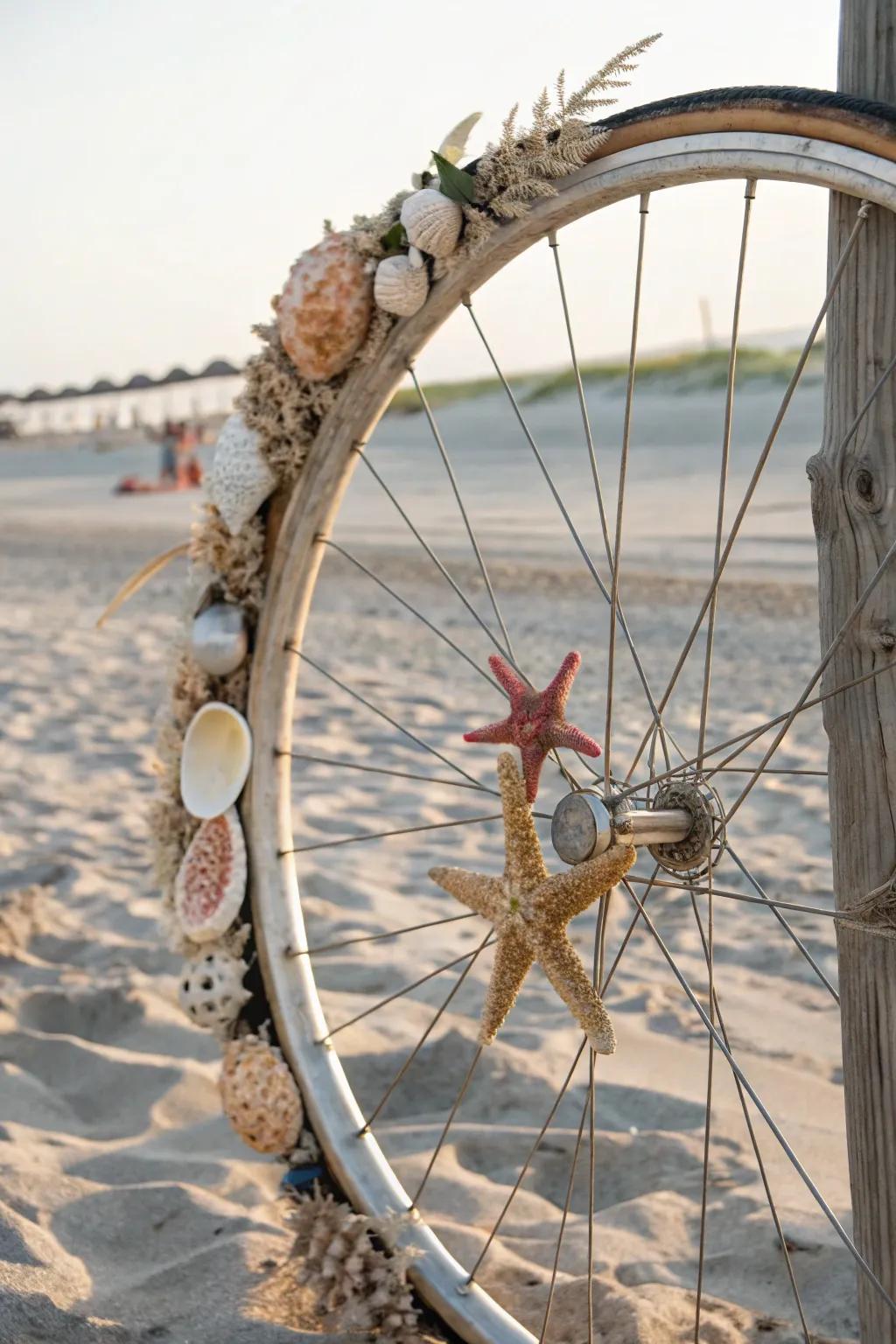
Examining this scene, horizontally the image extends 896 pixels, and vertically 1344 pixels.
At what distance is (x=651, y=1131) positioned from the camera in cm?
323

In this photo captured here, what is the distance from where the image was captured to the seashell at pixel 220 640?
8.96 feet

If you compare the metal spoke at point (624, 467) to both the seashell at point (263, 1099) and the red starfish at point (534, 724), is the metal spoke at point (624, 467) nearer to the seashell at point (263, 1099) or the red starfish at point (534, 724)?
the red starfish at point (534, 724)

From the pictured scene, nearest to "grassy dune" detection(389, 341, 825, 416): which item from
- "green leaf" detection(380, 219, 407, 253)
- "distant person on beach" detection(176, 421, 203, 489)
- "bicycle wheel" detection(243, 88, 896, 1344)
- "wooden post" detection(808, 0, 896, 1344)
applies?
"distant person on beach" detection(176, 421, 203, 489)

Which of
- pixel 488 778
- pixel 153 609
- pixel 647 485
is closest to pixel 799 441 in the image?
pixel 647 485

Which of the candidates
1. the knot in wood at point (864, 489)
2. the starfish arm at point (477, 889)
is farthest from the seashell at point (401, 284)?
the starfish arm at point (477, 889)

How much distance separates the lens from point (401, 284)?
7.72 ft

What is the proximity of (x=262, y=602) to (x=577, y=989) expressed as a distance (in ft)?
3.62

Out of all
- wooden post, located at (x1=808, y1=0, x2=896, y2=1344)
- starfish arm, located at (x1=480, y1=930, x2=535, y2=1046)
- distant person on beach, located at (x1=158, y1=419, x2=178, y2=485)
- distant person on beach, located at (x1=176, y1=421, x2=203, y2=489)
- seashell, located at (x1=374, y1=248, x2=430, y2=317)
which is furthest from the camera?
distant person on beach, located at (x1=158, y1=419, x2=178, y2=485)

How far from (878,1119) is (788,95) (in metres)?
1.36

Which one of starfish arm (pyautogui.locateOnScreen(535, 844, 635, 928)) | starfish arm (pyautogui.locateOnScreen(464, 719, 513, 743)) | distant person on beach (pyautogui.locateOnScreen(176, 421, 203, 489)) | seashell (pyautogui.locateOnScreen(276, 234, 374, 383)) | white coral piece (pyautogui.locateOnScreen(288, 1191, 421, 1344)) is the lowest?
white coral piece (pyautogui.locateOnScreen(288, 1191, 421, 1344))

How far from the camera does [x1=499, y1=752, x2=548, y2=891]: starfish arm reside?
2.07 meters

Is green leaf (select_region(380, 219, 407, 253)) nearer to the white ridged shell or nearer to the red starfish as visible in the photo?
the white ridged shell

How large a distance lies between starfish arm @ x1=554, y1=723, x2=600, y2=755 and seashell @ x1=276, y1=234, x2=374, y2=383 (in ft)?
2.69

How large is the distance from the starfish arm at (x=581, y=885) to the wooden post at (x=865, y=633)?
31 cm
